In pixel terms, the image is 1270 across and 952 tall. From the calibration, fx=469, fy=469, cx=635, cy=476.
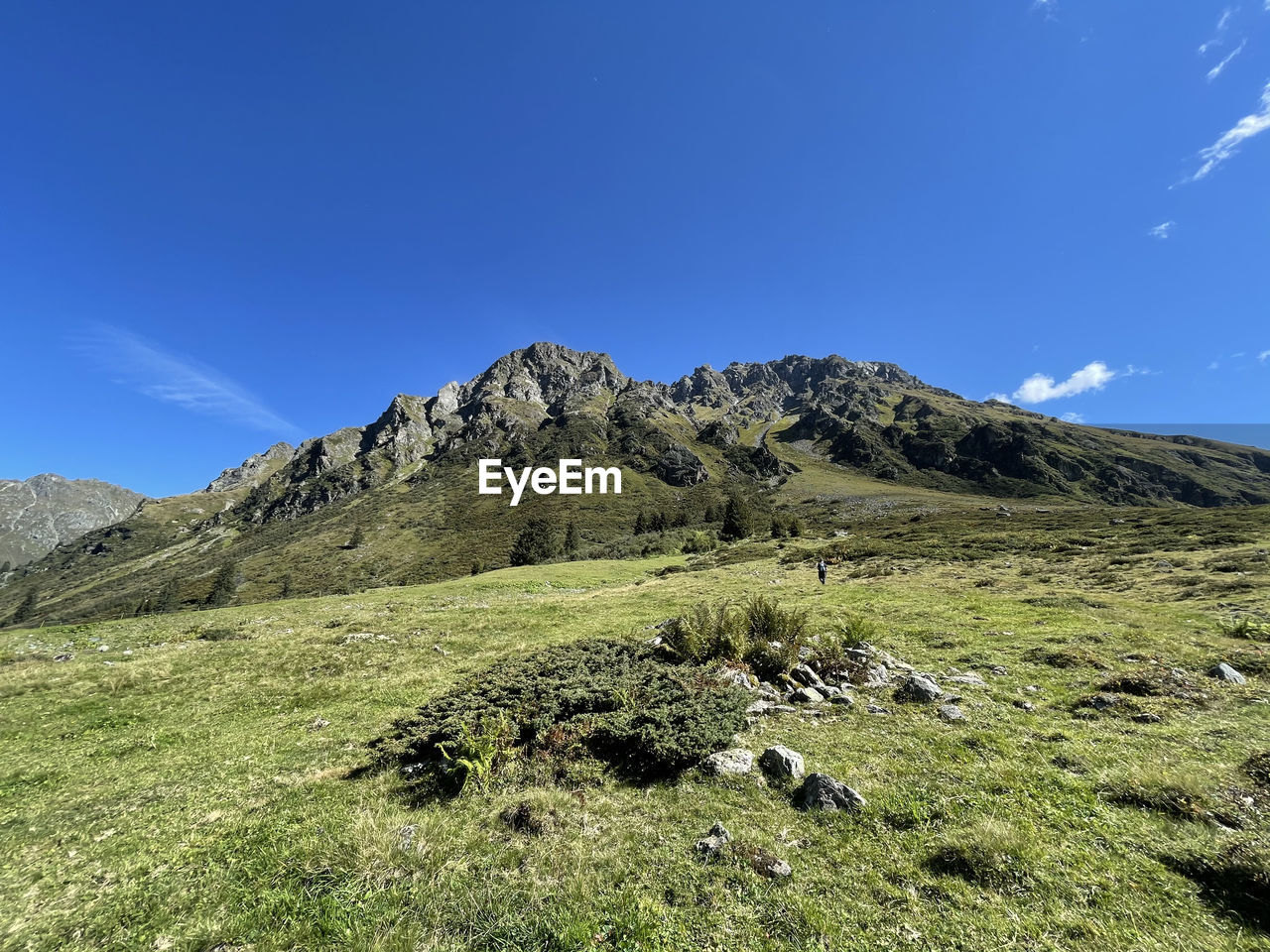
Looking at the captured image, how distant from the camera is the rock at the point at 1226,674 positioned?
33.0 feet

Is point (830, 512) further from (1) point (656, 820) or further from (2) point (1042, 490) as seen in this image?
(2) point (1042, 490)

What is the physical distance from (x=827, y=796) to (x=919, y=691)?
16.1ft

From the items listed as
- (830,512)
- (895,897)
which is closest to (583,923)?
(895,897)

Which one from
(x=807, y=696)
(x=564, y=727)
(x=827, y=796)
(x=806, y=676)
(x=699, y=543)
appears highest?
(x=699, y=543)

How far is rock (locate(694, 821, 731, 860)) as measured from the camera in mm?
5852

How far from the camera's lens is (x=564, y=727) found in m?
8.93

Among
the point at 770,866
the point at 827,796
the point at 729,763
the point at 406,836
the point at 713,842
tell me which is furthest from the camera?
the point at 729,763

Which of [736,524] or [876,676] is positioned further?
[736,524]

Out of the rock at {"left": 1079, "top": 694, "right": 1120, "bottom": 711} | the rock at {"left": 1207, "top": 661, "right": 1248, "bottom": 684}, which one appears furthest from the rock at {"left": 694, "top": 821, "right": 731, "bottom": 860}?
the rock at {"left": 1207, "top": 661, "right": 1248, "bottom": 684}

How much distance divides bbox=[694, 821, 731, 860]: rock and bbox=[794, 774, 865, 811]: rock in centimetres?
135

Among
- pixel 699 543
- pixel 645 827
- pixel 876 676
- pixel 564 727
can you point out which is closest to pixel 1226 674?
pixel 876 676

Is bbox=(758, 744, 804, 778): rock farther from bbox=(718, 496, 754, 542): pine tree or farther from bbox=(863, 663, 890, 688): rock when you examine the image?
bbox=(718, 496, 754, 542): pine tree

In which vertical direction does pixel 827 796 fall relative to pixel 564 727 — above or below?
below

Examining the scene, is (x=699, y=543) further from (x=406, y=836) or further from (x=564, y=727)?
(x=406, y=836)
